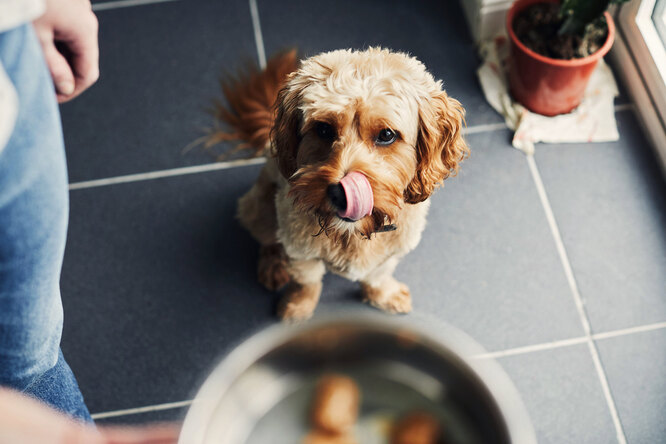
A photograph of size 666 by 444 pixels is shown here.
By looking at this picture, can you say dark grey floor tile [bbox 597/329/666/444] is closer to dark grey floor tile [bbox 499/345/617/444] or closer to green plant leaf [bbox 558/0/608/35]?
dark grey floor tile [bbox 499/345/617/444]

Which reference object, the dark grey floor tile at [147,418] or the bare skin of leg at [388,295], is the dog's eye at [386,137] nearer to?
the bare skin of leg at [388,295]

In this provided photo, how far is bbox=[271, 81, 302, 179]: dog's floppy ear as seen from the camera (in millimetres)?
1003

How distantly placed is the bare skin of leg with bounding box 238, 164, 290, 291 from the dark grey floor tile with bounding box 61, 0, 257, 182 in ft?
0.96

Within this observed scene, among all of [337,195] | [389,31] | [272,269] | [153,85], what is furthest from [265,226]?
[389,31]

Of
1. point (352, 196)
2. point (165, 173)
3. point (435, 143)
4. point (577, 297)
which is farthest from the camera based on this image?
point (165, 173)

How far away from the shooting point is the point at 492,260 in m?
1.54

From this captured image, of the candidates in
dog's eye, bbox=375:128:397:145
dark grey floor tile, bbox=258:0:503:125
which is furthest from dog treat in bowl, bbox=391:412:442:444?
dark grey floor tile, bbox=258:0:503:125

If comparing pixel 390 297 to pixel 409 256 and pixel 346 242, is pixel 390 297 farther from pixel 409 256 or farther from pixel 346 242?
pixel 346 242

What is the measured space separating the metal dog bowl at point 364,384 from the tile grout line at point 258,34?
1.27 metres

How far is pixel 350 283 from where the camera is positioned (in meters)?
1.53

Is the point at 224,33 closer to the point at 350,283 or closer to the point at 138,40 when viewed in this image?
the point at 138,40

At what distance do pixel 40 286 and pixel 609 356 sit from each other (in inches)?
50.0

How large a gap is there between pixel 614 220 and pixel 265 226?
913 mm

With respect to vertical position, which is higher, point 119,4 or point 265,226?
point 119,4
